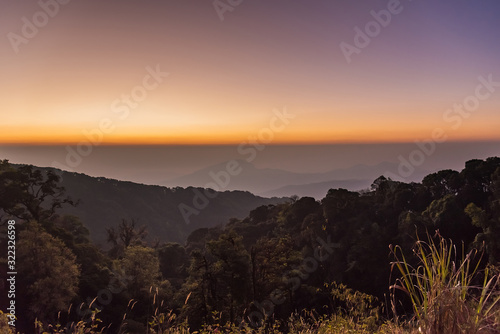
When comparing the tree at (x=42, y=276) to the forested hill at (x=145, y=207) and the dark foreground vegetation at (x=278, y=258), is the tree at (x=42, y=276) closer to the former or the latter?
the dark foreground vegetation at (x=278, y=258)

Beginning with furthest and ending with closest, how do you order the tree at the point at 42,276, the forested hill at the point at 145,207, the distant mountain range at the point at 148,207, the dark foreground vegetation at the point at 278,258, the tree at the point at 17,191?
1. the distant mountain range at the point at 148,207
2. the forested hill at the point at 145,207
3. the tree at the point at 17,191
4. the tree at the point at 42,276
5. the dark foreground vegetation at the point at 278,258

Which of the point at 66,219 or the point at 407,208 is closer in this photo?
the point at 407,208

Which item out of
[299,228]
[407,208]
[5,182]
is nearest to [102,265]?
[5,182]

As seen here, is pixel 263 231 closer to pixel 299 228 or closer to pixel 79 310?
pixel 299 228

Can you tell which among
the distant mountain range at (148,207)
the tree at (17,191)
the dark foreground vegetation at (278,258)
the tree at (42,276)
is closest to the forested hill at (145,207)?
the distant mountain range at (148,207)

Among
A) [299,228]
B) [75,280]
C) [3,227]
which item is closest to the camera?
[75,280]

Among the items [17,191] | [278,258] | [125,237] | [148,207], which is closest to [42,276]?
[17,191]

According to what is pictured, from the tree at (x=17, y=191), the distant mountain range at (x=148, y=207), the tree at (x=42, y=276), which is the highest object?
the tree at (x=17, y=191)

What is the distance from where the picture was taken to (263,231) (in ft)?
195

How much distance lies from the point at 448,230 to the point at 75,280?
110 feet

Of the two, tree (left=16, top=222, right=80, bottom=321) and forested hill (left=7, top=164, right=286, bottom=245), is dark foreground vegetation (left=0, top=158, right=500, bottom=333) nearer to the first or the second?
tree (left=16, top=222, right=80, bottom=321)

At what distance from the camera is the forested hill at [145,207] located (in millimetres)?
133875

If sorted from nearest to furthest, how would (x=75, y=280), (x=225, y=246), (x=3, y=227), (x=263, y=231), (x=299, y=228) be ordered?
(x=225, y=246) < (x=75, y=280) < (x=3, y=227) < (x=299, y=228) < (x=263, y=231)

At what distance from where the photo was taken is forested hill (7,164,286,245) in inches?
5271
